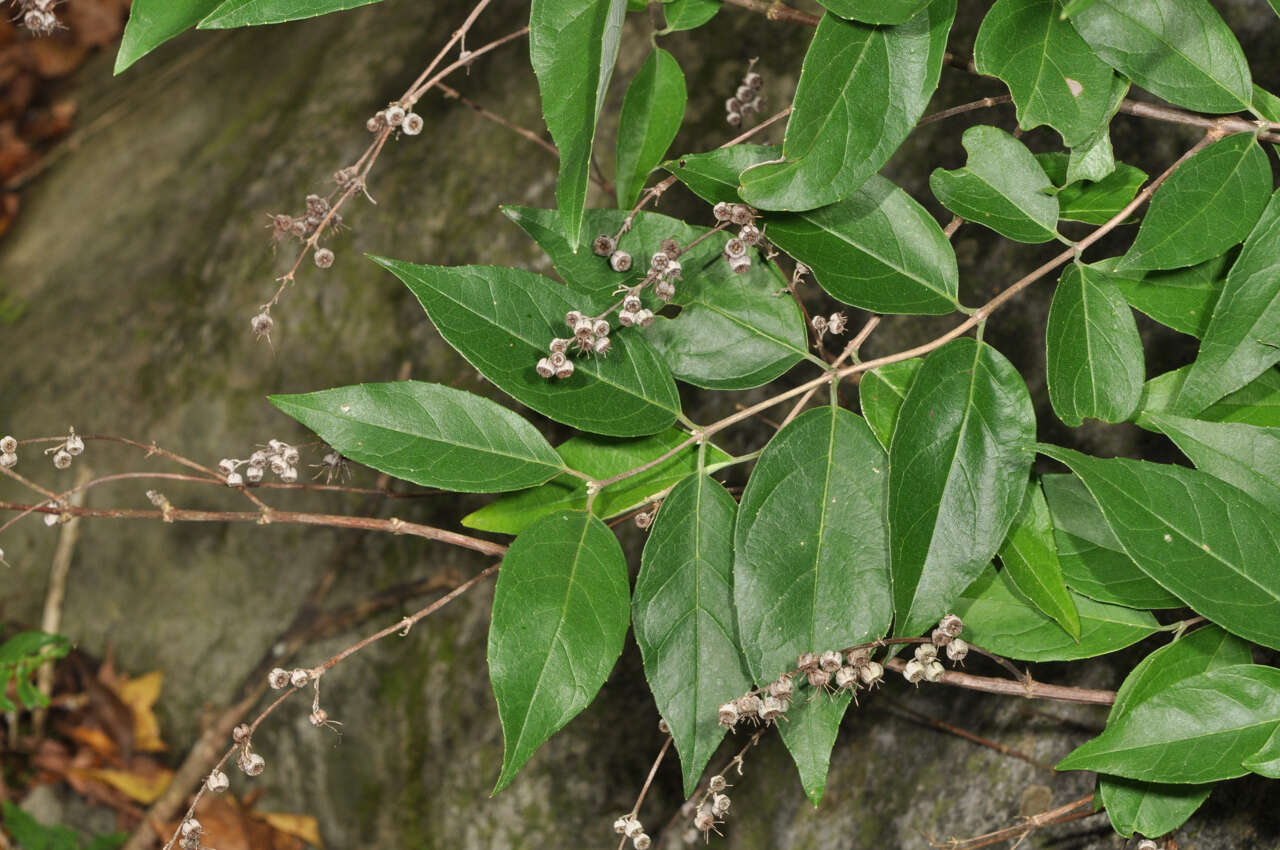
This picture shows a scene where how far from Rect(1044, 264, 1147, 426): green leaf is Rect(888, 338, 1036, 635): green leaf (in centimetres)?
4

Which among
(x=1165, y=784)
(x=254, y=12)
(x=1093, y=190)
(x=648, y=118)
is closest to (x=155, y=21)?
(x=254, y=12)

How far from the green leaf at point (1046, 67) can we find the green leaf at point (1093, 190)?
0.09 meters

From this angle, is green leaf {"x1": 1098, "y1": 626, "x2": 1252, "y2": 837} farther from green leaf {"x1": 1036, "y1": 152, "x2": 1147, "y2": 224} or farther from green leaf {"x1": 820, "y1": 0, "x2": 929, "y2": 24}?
green leaf {"x1": 820, "y1": 0, "x2": 929, "y2": 24}

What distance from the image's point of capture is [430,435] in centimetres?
100

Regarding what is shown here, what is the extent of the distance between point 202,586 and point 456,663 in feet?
2.38

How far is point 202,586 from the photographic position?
2182 millimetres

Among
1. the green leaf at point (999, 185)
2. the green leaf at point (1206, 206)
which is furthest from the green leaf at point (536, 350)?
the green leaf at point (1206, 206)

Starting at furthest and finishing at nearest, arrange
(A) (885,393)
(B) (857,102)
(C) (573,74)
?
(A) (885,393) < (B) (857,102) < (C) (573,74)

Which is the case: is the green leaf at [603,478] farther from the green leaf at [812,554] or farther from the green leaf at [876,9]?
the green leaf at [876,9]

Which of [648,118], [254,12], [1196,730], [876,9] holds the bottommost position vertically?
[1196,730]

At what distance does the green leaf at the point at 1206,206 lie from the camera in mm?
922

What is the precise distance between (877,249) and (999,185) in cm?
12

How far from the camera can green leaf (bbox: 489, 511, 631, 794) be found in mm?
914

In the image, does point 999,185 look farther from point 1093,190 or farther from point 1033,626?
point 1033,626
